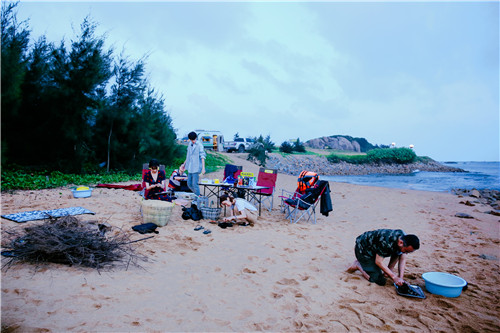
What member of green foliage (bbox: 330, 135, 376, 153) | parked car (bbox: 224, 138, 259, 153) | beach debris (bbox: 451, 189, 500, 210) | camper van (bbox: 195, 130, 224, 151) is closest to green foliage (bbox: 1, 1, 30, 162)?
beach debris (bbox: 451, 189, 500, 210)

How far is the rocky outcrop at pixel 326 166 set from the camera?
86.5 feet

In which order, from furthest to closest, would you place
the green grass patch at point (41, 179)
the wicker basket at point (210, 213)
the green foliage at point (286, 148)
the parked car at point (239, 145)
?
the green foliage at point (286, 148) < the parked car at point (239, 145) < the green grass patch at point (41, 179) < the wicker basket at point (210, 213)

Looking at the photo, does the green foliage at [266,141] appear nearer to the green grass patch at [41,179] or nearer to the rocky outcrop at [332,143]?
the green grass patch at [41,179]

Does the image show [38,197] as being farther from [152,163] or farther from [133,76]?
[133,76]

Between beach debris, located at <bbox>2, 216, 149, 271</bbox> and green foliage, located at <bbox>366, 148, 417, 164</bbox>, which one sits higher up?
green foliage, located at <bbox>366, 148, 417, 164</bbox>

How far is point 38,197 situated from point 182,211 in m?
3.31

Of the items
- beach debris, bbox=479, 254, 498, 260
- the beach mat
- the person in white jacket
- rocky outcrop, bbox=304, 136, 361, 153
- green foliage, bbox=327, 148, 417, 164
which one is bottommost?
beach debris, bbox=479, 254, 498, 260

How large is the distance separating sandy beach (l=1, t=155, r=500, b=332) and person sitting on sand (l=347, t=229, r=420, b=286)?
13 cm

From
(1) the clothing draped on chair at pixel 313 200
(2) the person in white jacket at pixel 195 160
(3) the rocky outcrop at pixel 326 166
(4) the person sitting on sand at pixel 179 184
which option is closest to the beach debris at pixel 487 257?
(1) the clothing draped on chair at pixel 313 200

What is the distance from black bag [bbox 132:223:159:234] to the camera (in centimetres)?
434

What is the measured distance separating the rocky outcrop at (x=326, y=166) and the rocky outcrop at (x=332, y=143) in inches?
532

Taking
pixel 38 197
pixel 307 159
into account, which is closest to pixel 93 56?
pixel 38 197

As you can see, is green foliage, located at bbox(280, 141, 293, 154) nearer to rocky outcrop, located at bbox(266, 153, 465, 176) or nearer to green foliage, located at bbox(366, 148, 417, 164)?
rocky outcrop, located at bbox(266, 153, 465, 176)

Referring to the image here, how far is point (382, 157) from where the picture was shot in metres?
38.2
